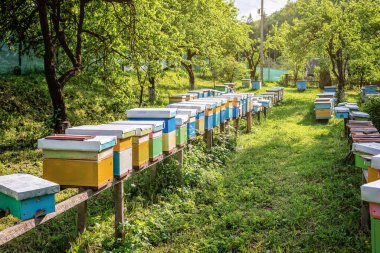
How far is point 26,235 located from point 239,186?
11.5 ft

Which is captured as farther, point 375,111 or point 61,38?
point 375,111

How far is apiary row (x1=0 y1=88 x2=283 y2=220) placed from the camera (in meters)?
3.16

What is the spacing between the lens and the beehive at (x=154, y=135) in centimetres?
513

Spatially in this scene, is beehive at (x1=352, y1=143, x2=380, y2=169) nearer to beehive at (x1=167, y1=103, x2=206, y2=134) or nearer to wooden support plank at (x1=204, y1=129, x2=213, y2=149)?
beehive at (x1=167, y1=103, x2=206, y2=134)

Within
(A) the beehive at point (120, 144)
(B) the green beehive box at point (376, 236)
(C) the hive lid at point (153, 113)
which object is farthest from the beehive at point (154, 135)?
(B) the green beehive box at point (376, 236)

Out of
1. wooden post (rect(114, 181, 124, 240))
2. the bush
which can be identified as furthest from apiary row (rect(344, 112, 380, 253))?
the bush

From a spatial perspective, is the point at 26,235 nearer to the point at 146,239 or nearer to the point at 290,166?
the point at 146,239

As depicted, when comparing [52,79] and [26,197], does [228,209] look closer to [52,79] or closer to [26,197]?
[26,197]

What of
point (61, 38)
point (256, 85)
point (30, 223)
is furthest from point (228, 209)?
point (256, 85)

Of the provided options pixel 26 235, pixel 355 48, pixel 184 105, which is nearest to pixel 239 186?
pixel 184 105

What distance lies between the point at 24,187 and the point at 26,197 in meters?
0.11

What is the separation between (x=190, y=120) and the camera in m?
7.06

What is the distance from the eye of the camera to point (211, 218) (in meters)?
5.56

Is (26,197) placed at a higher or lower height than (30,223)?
higher
